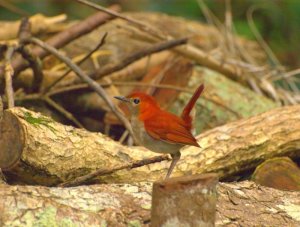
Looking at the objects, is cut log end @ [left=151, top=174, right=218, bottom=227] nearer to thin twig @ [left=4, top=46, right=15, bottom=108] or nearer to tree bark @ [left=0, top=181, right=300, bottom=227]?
tree bark @ [left=0, top=181, right=300, bottom=227]

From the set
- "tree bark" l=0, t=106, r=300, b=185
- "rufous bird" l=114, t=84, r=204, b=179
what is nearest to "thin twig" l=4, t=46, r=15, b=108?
"tree bark" l=0, t=106, r=300, b=185

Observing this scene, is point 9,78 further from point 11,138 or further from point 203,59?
point 203,59

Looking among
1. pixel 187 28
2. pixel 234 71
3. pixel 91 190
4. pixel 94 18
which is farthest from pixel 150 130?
pixel 187 28

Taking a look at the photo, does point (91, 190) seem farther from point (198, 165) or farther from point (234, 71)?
point (234, 71)

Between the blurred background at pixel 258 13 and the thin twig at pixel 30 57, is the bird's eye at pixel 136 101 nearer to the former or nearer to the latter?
the thin twig at pixel 30 57

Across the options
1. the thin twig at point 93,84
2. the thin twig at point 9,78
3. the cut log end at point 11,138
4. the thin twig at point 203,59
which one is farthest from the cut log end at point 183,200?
the thin twig at point 203,59

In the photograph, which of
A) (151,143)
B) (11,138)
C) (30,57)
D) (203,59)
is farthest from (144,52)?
(11,138)
